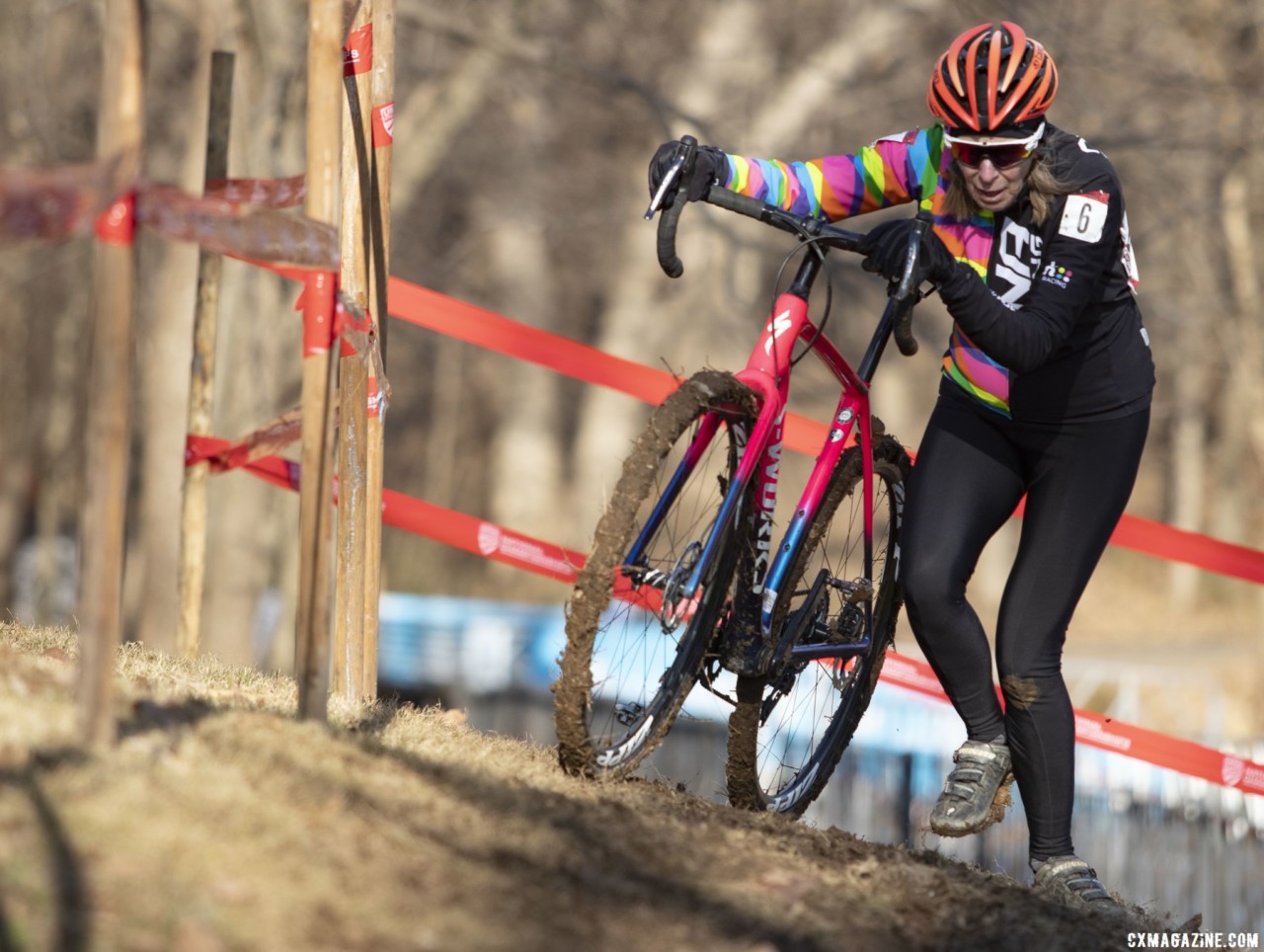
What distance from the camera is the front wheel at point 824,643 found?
481 centimetres

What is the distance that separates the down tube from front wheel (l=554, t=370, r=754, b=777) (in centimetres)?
13

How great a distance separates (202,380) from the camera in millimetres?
6668

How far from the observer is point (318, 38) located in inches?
156

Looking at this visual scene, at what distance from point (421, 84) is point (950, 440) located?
13.5 metres

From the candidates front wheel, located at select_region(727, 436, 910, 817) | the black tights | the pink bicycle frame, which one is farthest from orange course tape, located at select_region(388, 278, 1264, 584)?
the black tights

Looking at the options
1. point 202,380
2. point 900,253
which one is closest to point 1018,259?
point 900,253

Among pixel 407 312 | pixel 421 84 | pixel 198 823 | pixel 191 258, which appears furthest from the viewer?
pixel 421 84

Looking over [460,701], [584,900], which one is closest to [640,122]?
[460,701]

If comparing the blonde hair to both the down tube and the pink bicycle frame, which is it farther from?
the down tube

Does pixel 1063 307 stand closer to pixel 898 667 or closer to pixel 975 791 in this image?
pixel 975 791

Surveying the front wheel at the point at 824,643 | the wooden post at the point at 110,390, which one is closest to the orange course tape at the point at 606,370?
the front wheel at the point at 824,643

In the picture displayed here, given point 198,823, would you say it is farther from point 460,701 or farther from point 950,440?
point 460,701

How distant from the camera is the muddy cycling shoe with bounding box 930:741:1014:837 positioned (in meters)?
4.71

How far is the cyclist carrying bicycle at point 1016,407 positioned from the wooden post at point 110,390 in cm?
164
